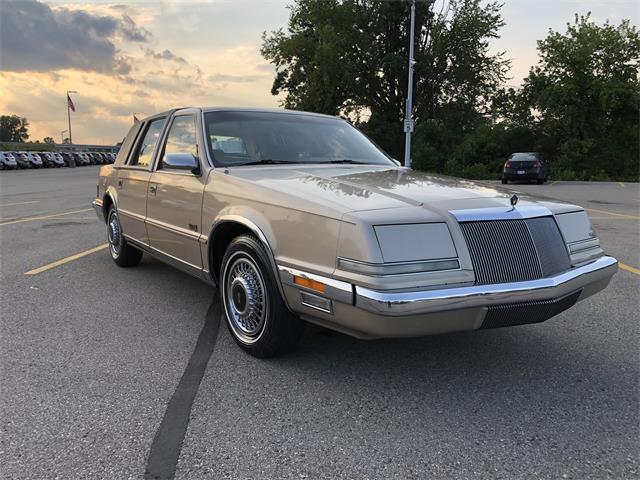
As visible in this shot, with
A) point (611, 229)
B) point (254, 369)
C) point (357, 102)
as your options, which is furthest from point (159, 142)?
point (357, 102)

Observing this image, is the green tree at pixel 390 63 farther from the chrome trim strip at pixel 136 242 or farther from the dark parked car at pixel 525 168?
the chrome trim strip at pixel 136 242

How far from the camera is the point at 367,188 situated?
127 inches

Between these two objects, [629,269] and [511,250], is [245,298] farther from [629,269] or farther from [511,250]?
[629,269]

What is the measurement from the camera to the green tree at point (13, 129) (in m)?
117

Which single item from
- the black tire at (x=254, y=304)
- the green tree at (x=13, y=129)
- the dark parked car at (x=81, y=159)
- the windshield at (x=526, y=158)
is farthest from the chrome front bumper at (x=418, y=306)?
the green tree at (x=13, y=129)

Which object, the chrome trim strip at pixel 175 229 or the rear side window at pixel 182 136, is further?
the rear side window at pixel 182 136

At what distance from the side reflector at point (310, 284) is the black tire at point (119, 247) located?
3.44 meters

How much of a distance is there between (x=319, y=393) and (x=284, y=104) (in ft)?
129

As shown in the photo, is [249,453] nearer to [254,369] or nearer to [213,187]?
[254,369]

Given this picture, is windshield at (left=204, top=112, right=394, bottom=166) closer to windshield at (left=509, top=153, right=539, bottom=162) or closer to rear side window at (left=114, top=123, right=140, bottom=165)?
rear side window at (left=114, top=123, right=140, bottom=165)

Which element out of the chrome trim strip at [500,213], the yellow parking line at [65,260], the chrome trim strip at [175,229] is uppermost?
the chrome trim strip at [500,213]

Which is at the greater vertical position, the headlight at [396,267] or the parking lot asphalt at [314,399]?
the headlight at [396,267]

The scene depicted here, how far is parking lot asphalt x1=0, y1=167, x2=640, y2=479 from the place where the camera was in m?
2.36

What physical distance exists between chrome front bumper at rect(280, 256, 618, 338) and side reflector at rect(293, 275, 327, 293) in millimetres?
26
